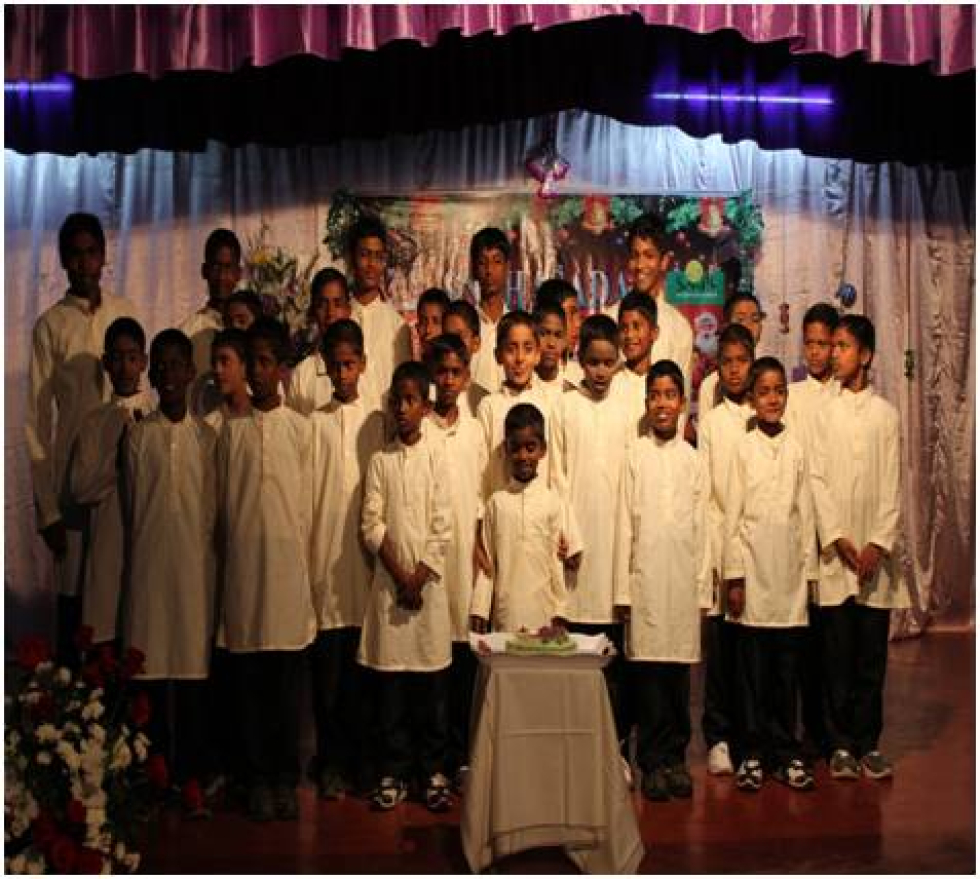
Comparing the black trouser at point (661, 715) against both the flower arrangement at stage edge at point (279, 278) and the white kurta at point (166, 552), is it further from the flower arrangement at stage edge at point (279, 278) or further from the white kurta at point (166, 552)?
the flower arrangement at stage edge at point (279, 278)

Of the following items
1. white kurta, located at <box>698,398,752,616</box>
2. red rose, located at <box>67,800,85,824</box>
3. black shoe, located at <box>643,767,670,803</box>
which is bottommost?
black shoe, located at <box>643,767,670,803</box>

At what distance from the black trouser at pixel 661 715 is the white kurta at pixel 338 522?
3.28 feet

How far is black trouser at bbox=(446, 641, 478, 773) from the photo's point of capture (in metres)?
5.22

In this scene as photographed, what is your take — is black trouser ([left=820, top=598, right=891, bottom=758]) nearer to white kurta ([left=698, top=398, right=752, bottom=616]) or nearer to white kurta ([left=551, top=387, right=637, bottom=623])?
white kurta ([left=698, top=398, right=752, bottom=616])

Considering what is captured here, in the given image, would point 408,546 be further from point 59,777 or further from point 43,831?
point 43,831

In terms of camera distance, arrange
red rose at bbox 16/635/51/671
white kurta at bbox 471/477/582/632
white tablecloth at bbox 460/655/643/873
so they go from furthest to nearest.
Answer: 1. white kurta at bbox 471/477/582/632
2. white tablecloth at bbox 460/655/643/873
3. red rose at bbox 16/635/51/671

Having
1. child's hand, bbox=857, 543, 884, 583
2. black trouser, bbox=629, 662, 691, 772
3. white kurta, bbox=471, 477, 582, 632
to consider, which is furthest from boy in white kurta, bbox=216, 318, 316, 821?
child's hand, bbox=857, 543, 884, 583

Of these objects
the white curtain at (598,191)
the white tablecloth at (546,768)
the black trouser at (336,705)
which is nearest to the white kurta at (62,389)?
the black trouser at (336,705)

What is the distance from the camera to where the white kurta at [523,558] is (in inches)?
199

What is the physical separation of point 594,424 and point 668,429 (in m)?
0.29

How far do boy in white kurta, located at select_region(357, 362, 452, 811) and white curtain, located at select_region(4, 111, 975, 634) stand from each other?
2665mm

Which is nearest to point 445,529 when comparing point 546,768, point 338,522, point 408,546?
point 408,546

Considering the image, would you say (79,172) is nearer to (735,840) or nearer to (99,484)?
(99,484)

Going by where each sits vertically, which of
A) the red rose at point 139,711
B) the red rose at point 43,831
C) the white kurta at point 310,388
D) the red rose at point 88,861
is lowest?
the red rose at point 88,861
